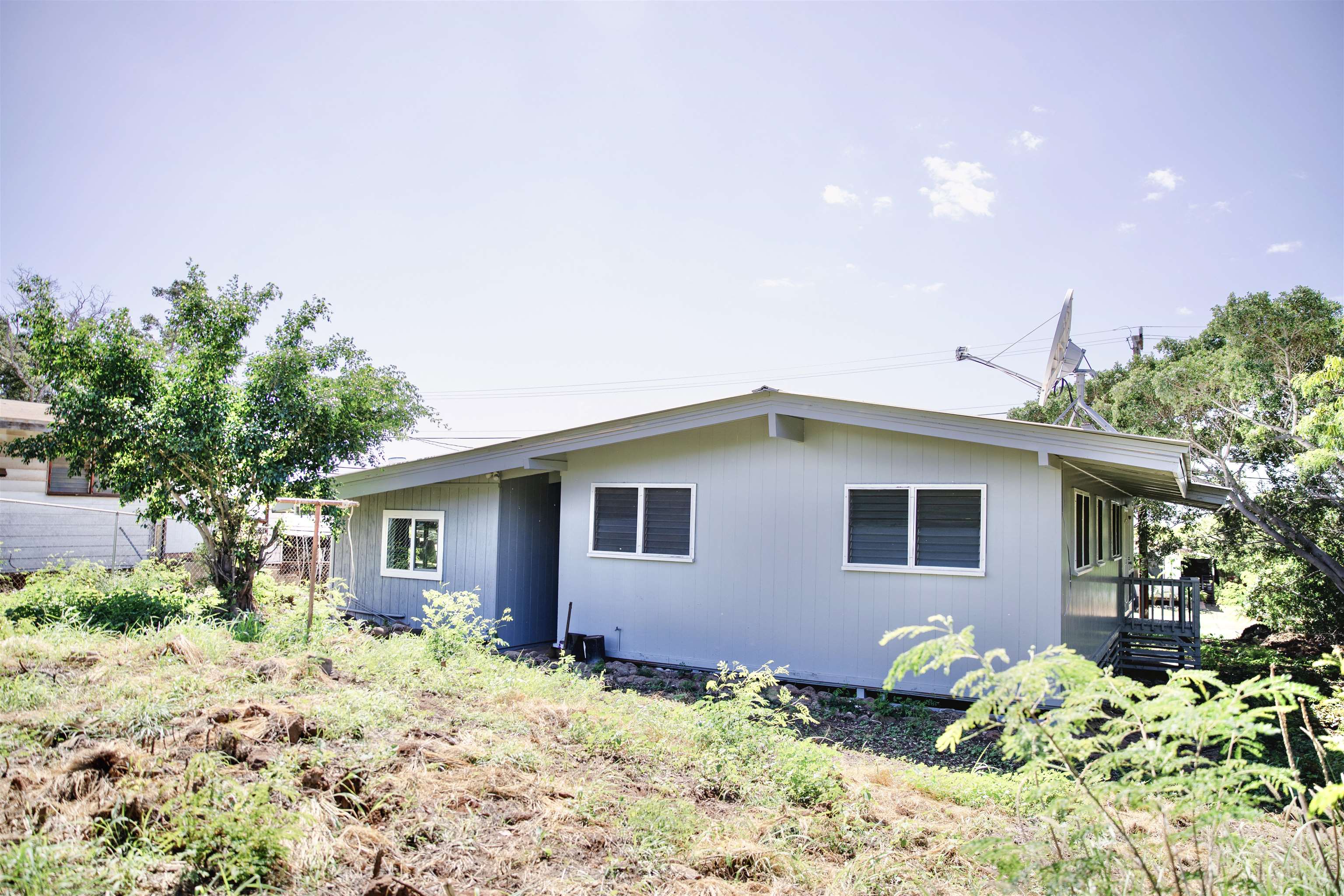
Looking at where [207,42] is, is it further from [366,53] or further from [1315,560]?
[1315,560]

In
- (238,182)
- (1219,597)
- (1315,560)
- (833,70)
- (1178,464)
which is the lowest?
(1219,597)

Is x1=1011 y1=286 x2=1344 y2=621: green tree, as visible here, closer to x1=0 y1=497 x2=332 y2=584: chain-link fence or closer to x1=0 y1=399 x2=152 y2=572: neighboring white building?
x1=0 y1=497 x2=332 y2=584: chain-link fence

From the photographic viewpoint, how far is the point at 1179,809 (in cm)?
250

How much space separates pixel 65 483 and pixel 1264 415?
71.9 feet

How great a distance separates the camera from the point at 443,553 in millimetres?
11375

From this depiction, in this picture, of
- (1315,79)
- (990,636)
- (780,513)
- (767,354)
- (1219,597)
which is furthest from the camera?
(767,354)

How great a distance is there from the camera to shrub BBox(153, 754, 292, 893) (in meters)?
2.92

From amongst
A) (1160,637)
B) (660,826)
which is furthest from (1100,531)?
(660,826)

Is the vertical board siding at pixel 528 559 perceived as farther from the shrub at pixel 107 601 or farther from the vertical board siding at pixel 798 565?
the shrub at pixel 107 601

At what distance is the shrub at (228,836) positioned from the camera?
292 cm

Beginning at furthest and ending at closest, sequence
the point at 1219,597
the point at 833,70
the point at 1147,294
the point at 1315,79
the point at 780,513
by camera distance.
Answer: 1. the point at 1147,294
2. the point at 1219,597
3. the point at 833,70
4. the point at 1315,79
5. the point at 780,513

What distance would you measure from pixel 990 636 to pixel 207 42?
43.2 ft

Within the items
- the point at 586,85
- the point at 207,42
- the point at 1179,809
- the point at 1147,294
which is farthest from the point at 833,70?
the point at 1147,294

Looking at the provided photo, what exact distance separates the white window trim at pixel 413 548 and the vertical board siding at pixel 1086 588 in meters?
8.25
